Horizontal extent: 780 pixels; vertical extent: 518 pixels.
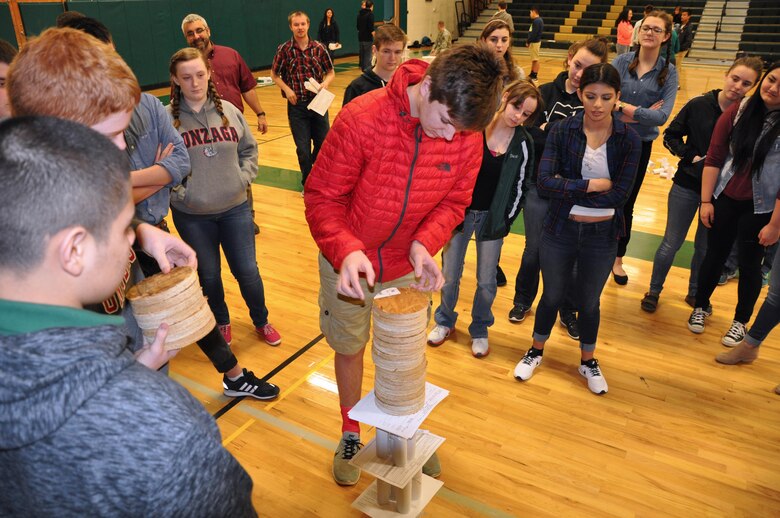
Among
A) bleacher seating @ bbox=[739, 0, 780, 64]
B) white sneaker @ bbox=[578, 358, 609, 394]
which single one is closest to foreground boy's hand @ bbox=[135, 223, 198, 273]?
white sneaker @ bbox=[578, 358, 609, 394]

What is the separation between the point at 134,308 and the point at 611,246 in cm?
250

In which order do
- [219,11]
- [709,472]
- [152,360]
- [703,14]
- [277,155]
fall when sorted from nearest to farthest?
[152,360]
[709,472]
[277,155]
[219,11]
[703,14]

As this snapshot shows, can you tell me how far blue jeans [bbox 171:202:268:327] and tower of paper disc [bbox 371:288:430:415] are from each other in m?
1.69

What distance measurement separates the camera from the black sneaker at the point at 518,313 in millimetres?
4051

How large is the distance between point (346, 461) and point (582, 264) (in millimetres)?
1704

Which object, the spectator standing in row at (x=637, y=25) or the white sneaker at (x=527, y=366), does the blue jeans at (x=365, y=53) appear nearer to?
the spectator standing in row at (x=637, y=25)

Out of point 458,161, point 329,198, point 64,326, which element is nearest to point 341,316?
point 329,198

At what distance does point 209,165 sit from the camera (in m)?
3.20

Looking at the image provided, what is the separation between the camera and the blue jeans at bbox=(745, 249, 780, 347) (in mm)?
3229

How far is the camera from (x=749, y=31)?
1908 centimetres

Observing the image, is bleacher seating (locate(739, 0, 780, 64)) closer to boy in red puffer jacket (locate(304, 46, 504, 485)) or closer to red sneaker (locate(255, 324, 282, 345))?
red sneaker (locate(255, 324, 282, 345))

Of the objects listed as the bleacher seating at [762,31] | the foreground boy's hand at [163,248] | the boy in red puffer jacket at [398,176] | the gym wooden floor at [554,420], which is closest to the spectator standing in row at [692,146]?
the gym wooden floor at [554,420]

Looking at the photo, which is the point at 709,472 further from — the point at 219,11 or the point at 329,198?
the point at 219,11

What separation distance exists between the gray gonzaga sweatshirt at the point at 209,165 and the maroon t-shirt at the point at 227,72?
1.76 meters
